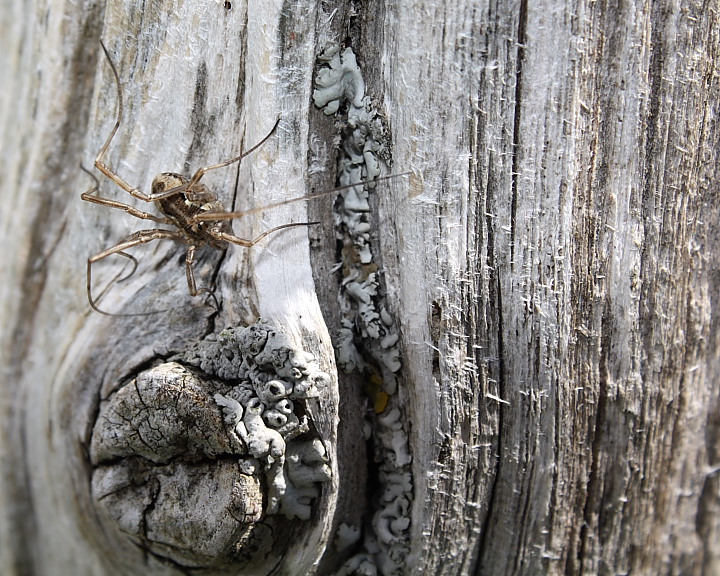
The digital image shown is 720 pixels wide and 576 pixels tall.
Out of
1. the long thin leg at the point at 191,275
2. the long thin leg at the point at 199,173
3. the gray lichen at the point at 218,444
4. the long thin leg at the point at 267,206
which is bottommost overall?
the gray lichen at the point at 218,444

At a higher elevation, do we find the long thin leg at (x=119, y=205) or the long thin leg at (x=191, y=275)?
the long thin leg at (x=119, y=205)

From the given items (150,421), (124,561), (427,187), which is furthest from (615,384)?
(124,561)

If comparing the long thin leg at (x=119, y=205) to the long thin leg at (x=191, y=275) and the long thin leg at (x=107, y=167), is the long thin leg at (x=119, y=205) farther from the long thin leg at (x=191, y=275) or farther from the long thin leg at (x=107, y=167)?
the long thin leg at (x=191, y=275)

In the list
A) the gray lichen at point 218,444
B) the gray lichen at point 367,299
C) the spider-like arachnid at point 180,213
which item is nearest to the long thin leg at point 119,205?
the spider-like arachnid at point 180,213

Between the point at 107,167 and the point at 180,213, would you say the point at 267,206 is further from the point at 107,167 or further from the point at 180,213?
the point at 107,167

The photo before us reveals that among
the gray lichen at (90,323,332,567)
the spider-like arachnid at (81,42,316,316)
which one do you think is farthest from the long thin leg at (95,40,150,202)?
the gray lichen at (90,323,332,567)

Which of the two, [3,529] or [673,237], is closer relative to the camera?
[673,237]

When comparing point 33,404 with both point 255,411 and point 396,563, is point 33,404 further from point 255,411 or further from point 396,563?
point 396,563
